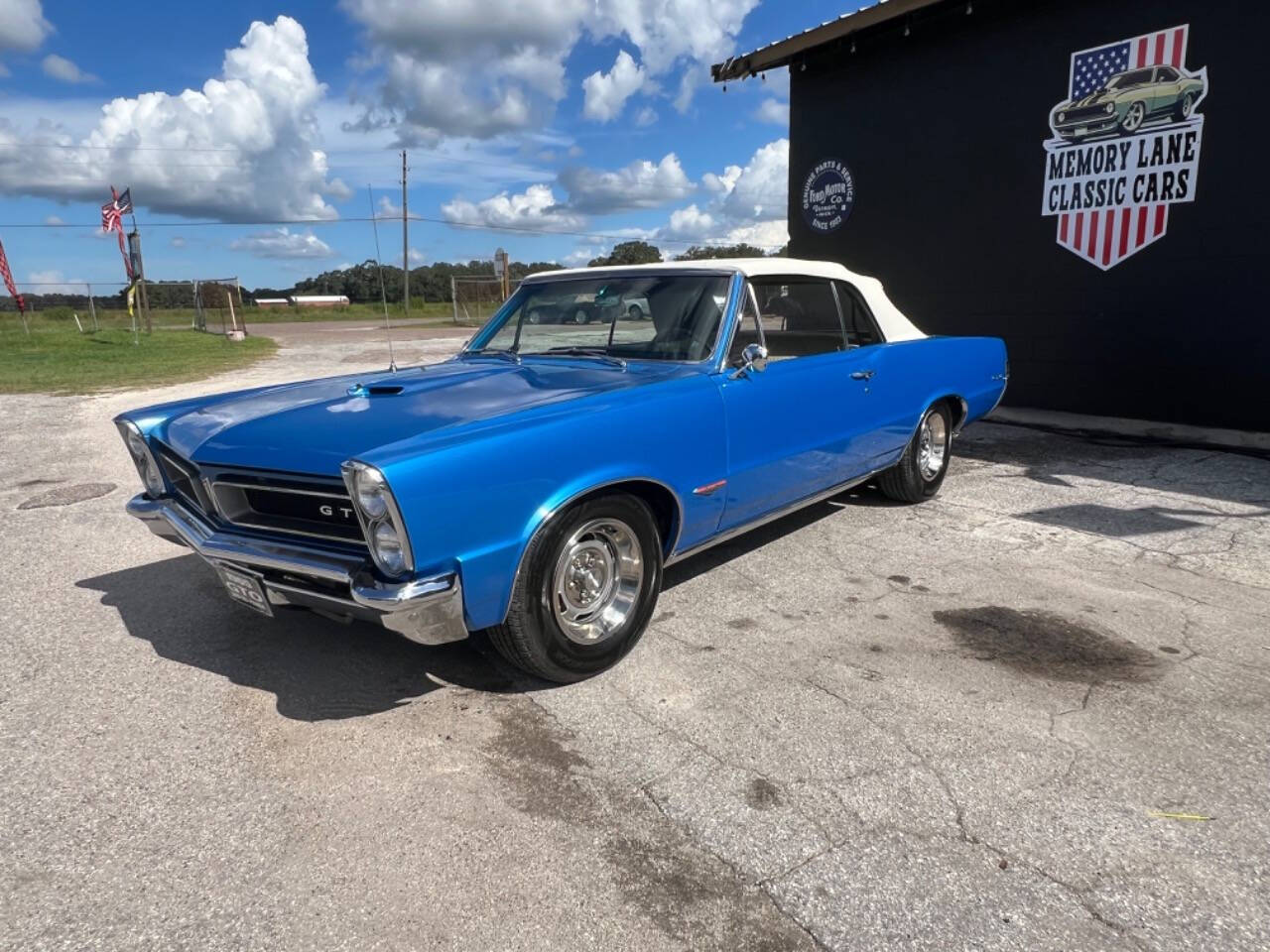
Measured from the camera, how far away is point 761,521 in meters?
4.03

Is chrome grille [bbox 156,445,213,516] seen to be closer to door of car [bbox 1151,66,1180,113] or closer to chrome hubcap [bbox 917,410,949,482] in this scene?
chrome hubcap [bbox 917,410,949,482]

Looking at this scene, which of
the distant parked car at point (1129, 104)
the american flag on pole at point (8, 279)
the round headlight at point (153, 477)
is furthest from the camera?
the american flag on pole at point (8, 279)

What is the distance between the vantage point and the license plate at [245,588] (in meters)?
2.84

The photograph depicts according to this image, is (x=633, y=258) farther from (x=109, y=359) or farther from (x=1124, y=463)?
(x=109, y=359)

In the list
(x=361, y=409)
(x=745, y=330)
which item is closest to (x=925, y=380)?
(x=745, y=330)

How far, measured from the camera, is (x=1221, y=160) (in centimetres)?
709

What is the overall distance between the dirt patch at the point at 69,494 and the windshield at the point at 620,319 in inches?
146

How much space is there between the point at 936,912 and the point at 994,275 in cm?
831

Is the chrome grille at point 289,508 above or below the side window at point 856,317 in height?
below

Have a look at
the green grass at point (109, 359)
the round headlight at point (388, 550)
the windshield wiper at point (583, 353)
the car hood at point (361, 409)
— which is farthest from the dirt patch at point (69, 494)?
the green grass at point (109, 359)

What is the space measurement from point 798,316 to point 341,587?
297 cm

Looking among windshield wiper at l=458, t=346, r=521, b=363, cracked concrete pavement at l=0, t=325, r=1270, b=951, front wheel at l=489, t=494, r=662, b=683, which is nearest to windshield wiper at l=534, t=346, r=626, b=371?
windshield wiper at l=458, t=346, r=521, b=363

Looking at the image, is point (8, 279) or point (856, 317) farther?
point (8, 279)

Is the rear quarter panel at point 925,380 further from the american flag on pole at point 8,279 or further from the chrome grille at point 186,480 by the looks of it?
the american flag on pole at point 8,279
